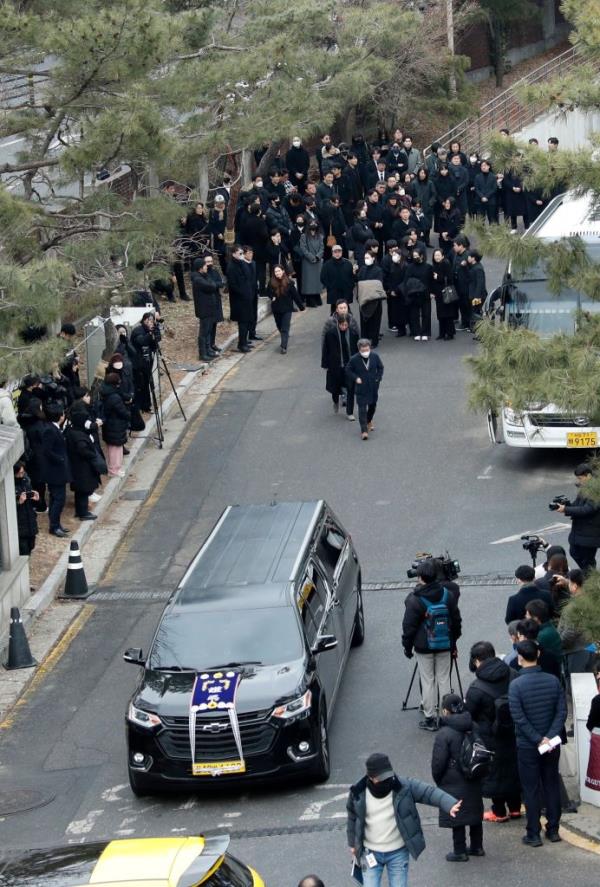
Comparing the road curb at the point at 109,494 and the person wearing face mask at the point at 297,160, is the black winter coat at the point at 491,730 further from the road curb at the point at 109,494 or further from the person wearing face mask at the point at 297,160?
the person wearing face mask at the point at 297,160

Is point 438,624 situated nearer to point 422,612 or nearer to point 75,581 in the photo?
point 422,612

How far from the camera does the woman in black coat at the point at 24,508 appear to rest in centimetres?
1792

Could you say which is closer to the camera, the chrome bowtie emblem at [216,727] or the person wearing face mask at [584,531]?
the chrome bowtie emblem at [216,727]

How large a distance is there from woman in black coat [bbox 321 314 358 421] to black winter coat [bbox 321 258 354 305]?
4287 millimetres

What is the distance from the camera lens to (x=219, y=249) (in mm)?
30984

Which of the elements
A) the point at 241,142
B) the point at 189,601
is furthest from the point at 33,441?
the point at 241,142

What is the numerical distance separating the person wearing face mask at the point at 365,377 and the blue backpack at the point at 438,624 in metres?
8.83

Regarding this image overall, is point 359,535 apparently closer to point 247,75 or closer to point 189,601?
point 189,601

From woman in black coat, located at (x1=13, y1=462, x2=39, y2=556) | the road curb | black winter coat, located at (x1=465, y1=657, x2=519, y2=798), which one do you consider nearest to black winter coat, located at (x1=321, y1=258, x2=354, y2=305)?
the road curb

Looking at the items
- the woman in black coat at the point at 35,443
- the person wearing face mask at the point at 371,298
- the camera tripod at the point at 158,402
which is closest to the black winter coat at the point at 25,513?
the woman in black coat at the point at 35,443

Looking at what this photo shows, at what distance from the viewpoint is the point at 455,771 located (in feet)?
37.3

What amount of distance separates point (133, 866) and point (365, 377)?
1488cm

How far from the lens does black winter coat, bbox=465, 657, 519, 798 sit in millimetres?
11969

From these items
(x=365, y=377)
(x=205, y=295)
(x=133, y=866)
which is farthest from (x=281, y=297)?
(x=133, y=866)
